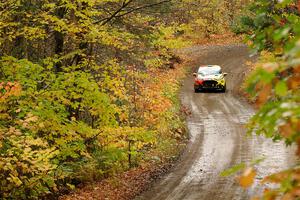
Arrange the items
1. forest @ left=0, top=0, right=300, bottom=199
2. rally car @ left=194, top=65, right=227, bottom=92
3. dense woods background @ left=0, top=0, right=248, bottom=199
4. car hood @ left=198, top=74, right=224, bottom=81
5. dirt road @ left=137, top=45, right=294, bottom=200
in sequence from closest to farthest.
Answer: forest @ left=0, top=0, right=300, bottom=199, dense woods background @ left=0, top=0, right=248, bottom=199, dirt road @ left=137, top=45, right=294, bottom=200, car hood @ left=198, top=74, right=224, bottom=81, rally car @ left=194, top=65, right=227, bottom=92

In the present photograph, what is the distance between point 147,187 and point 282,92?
36.8ft

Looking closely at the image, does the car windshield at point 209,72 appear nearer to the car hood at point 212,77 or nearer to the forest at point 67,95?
the car hood at point 212,77

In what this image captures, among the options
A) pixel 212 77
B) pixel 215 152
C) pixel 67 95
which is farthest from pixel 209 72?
pixel 67 95

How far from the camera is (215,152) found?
55.2ft

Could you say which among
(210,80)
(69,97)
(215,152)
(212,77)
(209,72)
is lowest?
(215,152)

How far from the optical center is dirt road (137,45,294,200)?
12.5 metres

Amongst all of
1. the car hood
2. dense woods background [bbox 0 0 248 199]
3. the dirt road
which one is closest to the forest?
dense woods background [bbox 0 0 248 199]

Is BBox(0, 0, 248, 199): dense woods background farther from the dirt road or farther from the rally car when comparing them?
the rally car

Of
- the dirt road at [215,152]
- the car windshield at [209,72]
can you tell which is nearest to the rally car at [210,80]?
the car windshield at [209,72]

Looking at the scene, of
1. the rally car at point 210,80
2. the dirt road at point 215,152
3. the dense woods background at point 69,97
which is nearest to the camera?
the dense woods background at point 69,97

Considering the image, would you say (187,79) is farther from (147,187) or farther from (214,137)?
(147,187)

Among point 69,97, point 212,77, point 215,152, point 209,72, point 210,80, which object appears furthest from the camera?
point 209,72

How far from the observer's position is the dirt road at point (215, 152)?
1248 cm

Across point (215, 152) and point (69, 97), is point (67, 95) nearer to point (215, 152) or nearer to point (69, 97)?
point (69, 97)
